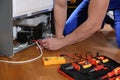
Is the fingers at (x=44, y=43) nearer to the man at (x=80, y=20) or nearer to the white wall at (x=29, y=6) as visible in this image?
the man at (x=80, y=20)

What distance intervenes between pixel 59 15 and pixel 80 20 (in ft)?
1.04

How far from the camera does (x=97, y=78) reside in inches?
41.3

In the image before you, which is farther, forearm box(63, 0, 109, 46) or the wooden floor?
forearm box(63, 0, 109, 46)

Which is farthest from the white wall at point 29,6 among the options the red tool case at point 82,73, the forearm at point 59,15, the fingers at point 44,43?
the red tool case at point 82,73

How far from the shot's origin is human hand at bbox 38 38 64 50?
54.1 inches

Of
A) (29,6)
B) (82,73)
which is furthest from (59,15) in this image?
(82,73)

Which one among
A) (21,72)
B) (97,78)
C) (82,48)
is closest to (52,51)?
(82,48)

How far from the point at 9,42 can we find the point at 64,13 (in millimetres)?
520

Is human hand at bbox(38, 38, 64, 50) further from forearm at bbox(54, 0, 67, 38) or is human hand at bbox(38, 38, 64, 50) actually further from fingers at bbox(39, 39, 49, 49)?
forearm at bbox(54, 0, 67, 38)

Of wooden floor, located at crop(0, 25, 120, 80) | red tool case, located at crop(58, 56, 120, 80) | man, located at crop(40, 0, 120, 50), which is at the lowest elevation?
wooden floor, located at crop(0, 25, 120, 80)

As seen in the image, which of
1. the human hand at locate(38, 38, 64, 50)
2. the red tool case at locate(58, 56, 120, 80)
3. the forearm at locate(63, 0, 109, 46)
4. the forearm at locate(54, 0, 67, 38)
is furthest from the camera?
the forearm at locate(54, 0, 67, 38)

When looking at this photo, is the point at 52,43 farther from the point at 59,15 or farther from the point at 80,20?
the point at 80,20

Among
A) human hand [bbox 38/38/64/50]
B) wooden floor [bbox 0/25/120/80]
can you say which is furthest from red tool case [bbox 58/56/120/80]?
human hand [bbox 38/38/64/50]

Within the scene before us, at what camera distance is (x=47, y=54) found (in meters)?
1.37
